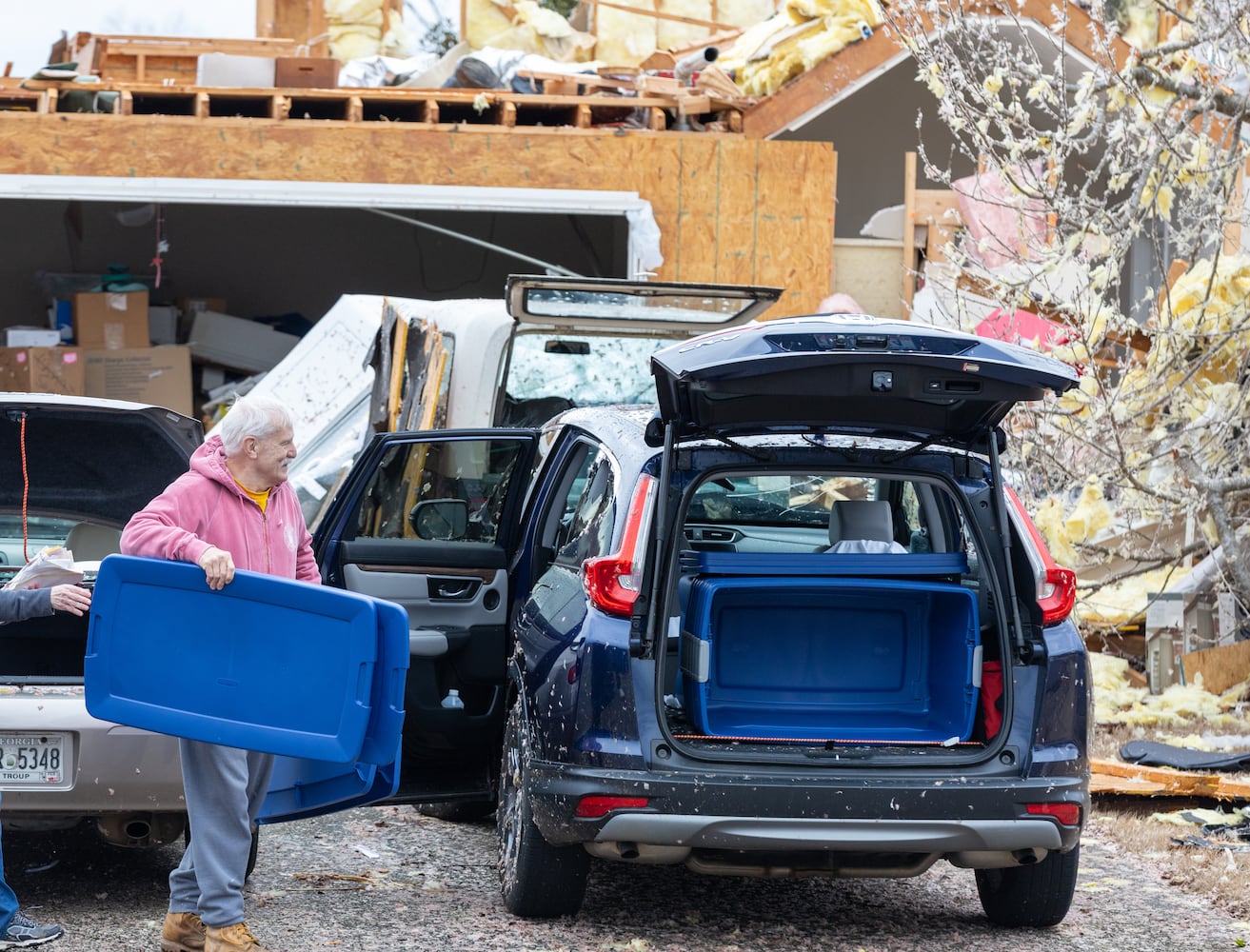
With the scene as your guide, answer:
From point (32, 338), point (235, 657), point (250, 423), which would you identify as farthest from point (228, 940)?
point (32, 338)

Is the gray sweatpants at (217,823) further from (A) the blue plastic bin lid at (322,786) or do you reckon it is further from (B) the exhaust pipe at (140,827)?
(B) the exhaust pipe at (140,827)

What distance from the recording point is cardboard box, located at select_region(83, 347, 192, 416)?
15477 mm

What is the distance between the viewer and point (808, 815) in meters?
4.25

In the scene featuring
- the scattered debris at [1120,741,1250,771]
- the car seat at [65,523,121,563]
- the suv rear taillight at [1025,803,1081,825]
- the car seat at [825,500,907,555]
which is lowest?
the scattered debris at [1120,741,1250,771]

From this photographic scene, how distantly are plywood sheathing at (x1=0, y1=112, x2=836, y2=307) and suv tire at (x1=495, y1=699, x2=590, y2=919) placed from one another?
337 inches

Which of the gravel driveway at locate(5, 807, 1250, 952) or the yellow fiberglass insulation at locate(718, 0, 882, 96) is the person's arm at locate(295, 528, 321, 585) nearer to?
the gravel driveway at locate(5, 807, 1250, 952)

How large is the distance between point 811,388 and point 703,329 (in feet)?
15.3

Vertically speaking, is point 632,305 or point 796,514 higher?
point 632,305

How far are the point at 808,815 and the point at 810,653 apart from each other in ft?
2.31

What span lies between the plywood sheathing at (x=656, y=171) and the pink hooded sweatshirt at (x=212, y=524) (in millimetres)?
8896

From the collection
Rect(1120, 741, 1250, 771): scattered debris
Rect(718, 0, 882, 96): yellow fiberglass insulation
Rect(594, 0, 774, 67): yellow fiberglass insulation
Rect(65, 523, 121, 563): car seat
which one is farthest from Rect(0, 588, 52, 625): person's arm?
Rect(594, 0, 774, 67): yellow fiberglass insulation

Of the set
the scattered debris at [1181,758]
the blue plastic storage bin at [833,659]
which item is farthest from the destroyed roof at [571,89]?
the blue plastic storage bin at [833,659]

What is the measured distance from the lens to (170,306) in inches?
694

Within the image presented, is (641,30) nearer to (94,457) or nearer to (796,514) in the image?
(796,514)
